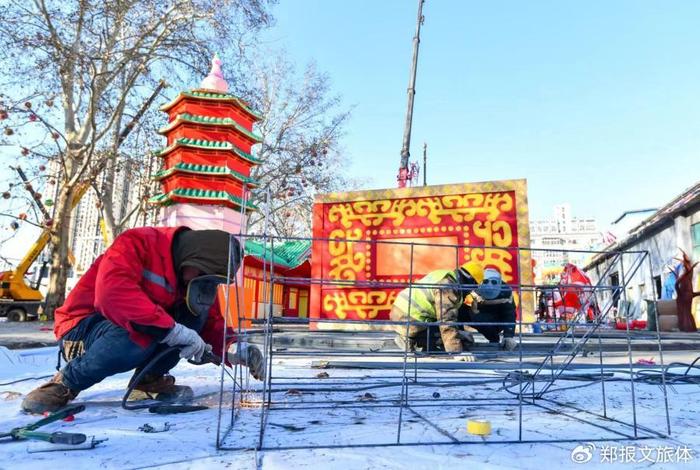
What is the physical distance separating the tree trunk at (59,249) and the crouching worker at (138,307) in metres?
9.37

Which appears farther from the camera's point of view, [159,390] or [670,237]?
[670,237]

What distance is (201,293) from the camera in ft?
6.90

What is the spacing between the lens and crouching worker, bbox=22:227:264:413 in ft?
5.97

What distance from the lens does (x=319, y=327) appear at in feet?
25.2

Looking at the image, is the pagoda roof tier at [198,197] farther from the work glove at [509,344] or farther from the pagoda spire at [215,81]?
the work glove at [509,344]

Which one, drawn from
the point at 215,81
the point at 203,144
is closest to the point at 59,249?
the point at 203,144

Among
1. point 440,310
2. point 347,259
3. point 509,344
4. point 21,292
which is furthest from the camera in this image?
point 21,292

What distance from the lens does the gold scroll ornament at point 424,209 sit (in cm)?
723

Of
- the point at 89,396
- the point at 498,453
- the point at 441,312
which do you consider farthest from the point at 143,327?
the point at 441,312

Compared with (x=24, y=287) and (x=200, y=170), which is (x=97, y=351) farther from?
(x=24, y=287)

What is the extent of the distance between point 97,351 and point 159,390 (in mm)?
518

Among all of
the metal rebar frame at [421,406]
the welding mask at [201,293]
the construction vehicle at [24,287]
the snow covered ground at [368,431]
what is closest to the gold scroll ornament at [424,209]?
the metal rebar frame at [421,406]

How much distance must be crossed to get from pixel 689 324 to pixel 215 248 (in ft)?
34.7

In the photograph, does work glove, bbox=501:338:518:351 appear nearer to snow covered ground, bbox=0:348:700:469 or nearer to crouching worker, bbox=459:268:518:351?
crouching worker, bbox=459:268:518:351
